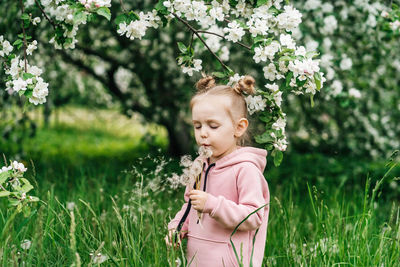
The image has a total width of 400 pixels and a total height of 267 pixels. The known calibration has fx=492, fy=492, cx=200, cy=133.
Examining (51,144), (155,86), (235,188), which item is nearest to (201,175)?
(235,188)

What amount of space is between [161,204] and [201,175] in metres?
1.08

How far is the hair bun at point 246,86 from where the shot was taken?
2.06m

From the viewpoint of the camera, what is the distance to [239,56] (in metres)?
4.97

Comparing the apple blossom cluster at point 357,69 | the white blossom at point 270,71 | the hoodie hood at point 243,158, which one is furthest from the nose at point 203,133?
the apple blossom cluster at point 357,69

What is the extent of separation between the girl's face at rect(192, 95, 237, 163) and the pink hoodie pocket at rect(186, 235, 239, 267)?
14.1 inches

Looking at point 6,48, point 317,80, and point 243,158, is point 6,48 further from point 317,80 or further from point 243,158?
point 317,80

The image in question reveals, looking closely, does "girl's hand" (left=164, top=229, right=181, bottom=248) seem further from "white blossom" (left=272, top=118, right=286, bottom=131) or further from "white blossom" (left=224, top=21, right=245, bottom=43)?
"white blossom" (left=224, top=21, right=245, bottom=43)

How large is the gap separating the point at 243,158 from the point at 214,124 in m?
0.18

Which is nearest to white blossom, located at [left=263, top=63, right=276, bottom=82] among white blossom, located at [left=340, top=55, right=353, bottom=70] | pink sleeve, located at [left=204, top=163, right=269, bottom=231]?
pink sleeve, located at [left=204, top=163, right=269, bottom=231]

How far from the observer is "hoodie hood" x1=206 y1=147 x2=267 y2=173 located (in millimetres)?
1946

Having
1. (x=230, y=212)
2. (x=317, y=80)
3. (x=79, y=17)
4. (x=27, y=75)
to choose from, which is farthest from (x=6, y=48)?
(x=317, y=80)

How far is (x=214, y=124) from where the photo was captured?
1.99 metres

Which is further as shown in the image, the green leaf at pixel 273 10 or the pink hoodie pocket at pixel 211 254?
the green leaf at pixel 273 10

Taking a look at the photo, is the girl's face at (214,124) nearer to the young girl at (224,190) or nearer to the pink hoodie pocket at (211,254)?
the young girl at (224,190)
